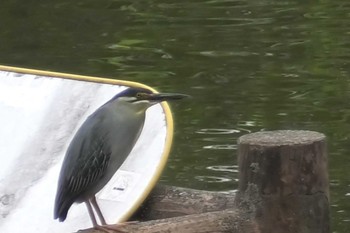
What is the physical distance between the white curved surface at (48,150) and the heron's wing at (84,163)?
1.51 ft

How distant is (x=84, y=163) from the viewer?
373 centimetres

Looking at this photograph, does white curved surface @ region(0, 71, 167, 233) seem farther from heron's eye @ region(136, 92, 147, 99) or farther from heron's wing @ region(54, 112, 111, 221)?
heron's eye @ region(136, 92, 147, 99)

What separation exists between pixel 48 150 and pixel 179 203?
0.76 meters

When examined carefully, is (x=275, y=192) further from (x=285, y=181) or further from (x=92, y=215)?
(x=92, y=215)

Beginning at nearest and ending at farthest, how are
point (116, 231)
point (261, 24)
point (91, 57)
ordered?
point (116, 231)
point (91, 57)
point (261, 24)

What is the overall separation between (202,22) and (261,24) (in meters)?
0.55

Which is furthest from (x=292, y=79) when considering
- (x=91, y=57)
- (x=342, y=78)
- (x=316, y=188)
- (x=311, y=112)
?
(x=316, y=188)

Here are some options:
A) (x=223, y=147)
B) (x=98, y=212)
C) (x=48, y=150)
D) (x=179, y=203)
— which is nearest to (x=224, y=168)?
(x=223, y=147)

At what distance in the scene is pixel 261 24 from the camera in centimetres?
1044

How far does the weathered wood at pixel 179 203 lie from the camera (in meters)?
4.07

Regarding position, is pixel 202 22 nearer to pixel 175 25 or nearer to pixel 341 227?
pixel 175 25

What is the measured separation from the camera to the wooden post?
3627mm

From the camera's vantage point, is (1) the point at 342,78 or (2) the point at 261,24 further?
(2) the point at 261,24

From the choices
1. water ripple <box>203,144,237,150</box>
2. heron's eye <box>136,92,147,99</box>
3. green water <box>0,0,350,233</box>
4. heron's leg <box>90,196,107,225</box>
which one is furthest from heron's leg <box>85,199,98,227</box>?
water ripple <box>203,144,237,150</box>
